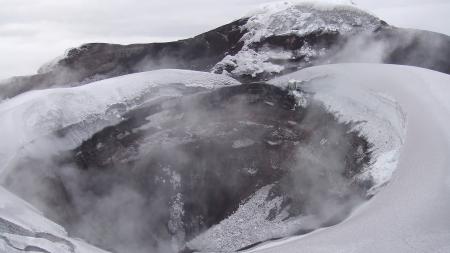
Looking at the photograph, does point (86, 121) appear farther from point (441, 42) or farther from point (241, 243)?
point (441, 42)

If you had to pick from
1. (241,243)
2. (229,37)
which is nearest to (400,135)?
(241,243)

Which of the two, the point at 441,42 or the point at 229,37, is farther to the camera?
the point at 229,37

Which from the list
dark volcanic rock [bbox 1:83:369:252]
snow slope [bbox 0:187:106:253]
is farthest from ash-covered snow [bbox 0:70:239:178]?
snow slope [bbox 0:187:106:253]

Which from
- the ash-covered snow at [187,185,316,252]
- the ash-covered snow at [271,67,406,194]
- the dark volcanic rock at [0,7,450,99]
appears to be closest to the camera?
the ash-covered snow at [271,67,406,194]

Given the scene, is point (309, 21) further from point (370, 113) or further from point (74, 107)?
point (74, 107)

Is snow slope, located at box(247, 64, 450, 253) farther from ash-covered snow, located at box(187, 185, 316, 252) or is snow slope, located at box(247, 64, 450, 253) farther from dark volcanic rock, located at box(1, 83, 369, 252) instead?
ash-covered snow, located at box(187, 185, 316, 252)
